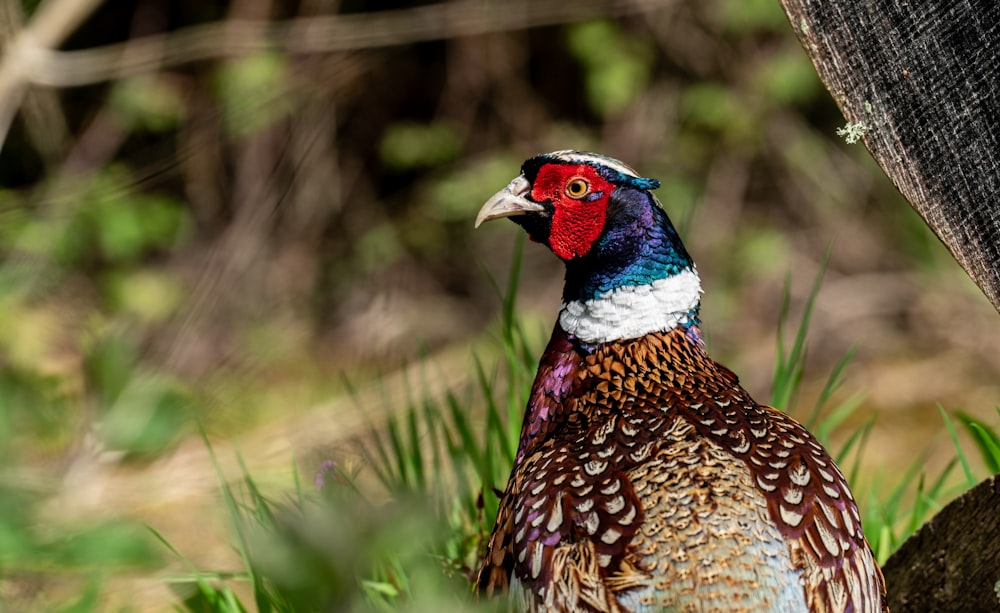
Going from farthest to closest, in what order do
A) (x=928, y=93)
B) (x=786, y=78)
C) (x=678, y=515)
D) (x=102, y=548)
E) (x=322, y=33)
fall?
(x=786, y=78), (x=322, y=33), (x=678, y=515), (x=928, y=93), (x=102, y=548)

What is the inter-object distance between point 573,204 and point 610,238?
0.10 meters

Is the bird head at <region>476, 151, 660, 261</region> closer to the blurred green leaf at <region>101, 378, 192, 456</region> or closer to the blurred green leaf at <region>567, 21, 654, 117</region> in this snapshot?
the blurred green leaf at <region>101, 378, 192, 456</region>

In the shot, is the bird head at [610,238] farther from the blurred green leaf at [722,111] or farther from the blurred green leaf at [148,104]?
the blurred green leaf at [148,104]

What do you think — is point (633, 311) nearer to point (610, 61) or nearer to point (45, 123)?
point (610, 61)

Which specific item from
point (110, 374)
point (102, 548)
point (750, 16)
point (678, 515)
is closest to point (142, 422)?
point (110, 374)

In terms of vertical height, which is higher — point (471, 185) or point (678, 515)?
point (471, 185)

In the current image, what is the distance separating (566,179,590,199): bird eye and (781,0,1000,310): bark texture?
679 millimetres

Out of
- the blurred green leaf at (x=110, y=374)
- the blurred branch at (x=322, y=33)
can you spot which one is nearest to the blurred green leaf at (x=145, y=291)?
the blurred branch at (x=322, y=33)

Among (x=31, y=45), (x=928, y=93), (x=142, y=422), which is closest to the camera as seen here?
(x=142, y=422)

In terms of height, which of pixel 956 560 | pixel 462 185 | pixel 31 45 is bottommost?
pixel 956 560

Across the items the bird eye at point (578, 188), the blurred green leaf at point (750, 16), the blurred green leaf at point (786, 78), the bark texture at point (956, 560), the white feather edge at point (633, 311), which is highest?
the blurred green leaf at point (750, 16)

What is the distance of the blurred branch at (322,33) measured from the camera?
4859 mm

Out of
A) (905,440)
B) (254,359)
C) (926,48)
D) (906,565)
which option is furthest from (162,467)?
(905,440)

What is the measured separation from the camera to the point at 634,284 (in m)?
2.17
